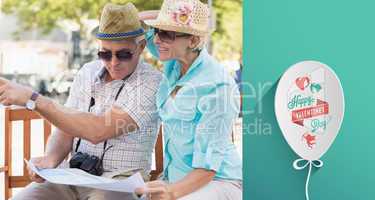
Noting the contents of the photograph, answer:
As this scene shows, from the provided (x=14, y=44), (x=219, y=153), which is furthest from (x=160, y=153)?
(x=14, y=44)

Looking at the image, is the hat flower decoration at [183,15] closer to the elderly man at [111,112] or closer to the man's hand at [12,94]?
the elderly man at [111,112]

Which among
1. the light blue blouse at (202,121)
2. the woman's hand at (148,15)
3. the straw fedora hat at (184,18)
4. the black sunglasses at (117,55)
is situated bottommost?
the light blue blouse at (202,121)

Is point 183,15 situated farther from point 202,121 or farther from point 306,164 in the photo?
point 306,164

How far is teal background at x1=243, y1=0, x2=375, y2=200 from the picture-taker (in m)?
1.87

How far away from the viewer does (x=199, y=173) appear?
6.97 ft

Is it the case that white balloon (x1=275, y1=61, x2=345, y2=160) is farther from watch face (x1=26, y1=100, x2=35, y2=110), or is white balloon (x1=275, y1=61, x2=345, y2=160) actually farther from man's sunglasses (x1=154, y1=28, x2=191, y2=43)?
watch face (x1=26, y1=100, x2=35, y2=110)

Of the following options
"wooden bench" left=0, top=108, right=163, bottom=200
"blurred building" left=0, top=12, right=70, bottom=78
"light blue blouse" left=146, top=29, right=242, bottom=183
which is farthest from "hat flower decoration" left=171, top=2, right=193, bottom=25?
"blurred building" left=0, top=12, right=70, bottom=78

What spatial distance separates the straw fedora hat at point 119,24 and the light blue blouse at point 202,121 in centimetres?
27

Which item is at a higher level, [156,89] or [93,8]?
[93,8]

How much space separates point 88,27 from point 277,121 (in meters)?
10.6

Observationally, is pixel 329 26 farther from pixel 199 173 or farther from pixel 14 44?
pixel 14 44

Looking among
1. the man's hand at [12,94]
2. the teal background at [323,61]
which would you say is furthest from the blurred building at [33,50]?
the teal background at [323,61]

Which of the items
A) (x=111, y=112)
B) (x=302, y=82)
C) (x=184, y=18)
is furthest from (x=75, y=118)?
(x=302, y=82)

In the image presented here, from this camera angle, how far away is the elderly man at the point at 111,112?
2396 millimetres
